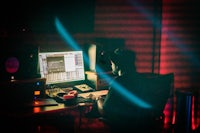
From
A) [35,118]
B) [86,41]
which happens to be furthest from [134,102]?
[86,41]

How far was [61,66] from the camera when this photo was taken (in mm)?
4512

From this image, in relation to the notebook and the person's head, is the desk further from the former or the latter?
the person's head

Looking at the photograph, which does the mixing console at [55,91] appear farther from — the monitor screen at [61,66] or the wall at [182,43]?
the wall at [182,43]

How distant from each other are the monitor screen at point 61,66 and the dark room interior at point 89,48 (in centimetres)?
1

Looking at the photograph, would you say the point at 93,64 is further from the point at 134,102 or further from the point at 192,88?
the point at 192,88

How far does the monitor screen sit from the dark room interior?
0.01m

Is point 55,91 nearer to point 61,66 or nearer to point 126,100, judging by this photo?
point 61,66

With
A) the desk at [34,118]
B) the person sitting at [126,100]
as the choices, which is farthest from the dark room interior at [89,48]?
the person sitting at [126,100]

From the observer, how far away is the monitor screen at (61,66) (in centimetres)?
436

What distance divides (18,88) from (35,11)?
1337 mm

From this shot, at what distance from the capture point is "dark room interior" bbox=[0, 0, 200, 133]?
3773mm

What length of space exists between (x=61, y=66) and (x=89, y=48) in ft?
1.88

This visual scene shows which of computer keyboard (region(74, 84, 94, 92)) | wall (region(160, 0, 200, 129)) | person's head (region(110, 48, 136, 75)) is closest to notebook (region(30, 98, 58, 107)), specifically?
computer keyboard (region(74, 84, 94, 92))

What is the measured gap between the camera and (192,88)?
5719mm
